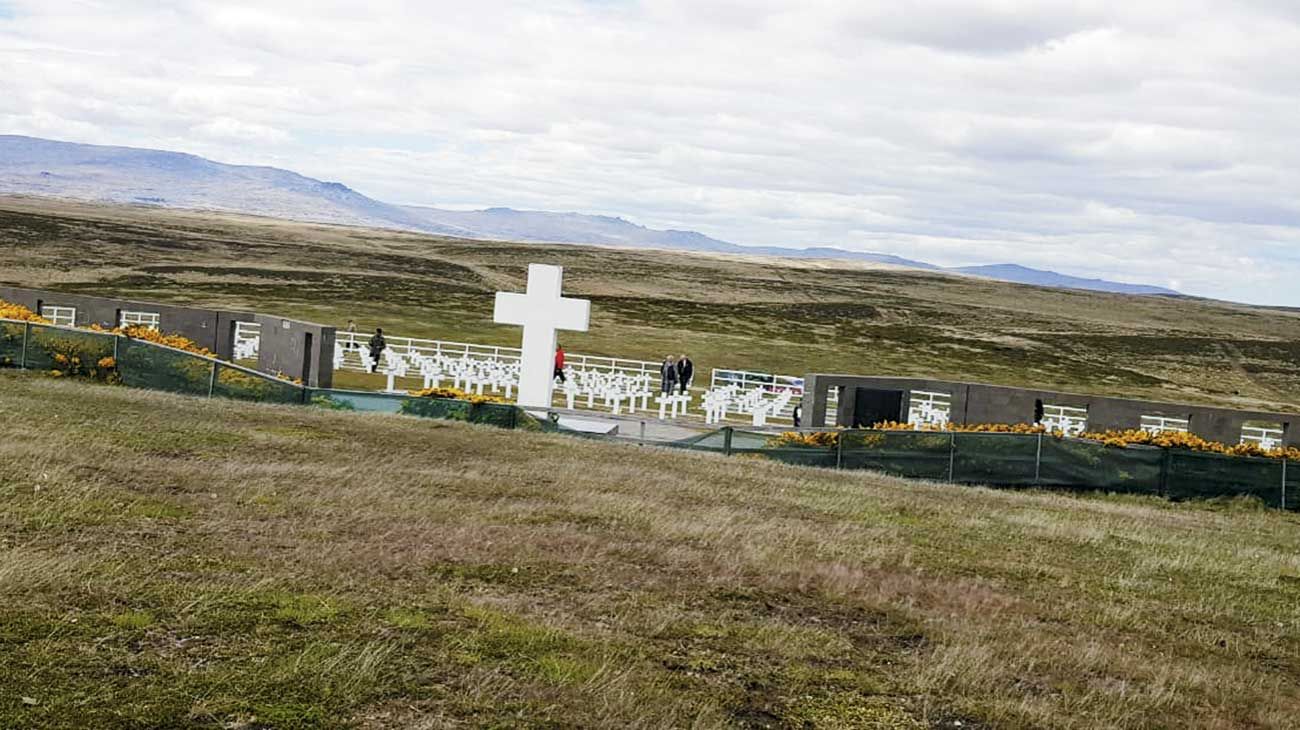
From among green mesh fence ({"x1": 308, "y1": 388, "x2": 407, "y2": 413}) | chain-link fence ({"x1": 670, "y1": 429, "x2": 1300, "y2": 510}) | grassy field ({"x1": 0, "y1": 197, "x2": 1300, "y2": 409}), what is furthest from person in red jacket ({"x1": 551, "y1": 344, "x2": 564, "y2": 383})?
grassy field ({"x1": 0, "y1": 197, "x2": 1300, "y2": 409})

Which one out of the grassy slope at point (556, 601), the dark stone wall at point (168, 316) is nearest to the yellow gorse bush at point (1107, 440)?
the grassy slope at point (556, 601)

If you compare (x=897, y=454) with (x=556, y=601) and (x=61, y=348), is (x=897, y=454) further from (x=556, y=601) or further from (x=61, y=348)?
(x=61, y=348)

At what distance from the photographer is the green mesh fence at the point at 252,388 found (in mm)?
26016

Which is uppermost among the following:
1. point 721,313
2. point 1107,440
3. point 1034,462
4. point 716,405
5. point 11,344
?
point 721,313

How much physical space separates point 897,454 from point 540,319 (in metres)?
10.8

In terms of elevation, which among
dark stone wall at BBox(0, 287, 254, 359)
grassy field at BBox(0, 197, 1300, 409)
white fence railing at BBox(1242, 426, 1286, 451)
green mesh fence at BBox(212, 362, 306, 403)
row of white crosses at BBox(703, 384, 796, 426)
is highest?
grassy field at BBox(0, 197, 1300, 409)

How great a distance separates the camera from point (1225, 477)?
26.2 metres

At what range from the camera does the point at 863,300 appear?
137 metres

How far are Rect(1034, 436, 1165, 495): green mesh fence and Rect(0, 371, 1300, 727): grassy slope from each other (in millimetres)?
6996

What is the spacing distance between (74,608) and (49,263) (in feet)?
311

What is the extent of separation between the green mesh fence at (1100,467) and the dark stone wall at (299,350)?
18.4 meters

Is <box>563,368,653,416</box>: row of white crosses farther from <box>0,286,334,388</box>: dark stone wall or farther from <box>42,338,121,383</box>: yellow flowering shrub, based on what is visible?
<box>42,338,121,383</box>: yellow flowering shrub

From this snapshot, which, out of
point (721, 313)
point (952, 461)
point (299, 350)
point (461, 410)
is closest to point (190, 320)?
point (299, 350)

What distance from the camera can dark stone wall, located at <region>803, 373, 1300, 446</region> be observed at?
33500 mm
